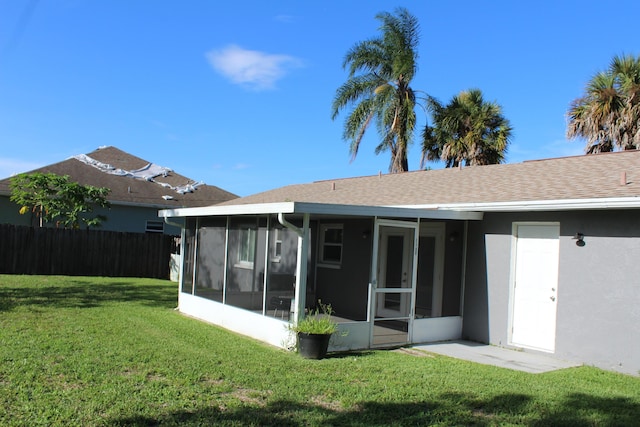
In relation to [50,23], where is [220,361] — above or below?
below

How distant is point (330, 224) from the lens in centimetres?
1258

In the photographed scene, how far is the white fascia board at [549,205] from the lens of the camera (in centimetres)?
755

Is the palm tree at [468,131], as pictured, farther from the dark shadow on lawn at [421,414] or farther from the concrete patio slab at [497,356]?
the dark shadow on lawn at [421,414]

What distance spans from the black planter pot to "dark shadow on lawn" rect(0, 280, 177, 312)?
6239 mm

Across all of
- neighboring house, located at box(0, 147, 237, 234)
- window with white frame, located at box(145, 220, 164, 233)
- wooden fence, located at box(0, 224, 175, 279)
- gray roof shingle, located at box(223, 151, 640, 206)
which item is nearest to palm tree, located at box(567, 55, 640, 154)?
gray roof shingle, located at box(223, 151, 640, 206)

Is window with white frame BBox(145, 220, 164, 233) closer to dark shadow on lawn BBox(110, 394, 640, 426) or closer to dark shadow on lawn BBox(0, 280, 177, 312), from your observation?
dark shadow on lawn BBox(0, 280, 177, 312)

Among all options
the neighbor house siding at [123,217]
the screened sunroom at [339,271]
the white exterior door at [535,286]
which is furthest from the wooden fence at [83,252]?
the white exterior door at [535,286]

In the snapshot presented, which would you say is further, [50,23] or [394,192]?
[394,192]

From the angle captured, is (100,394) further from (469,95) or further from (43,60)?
(469,95)

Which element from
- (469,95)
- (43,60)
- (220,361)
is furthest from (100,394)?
(469,95)

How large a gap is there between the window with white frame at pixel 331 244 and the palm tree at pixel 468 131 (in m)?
12.6

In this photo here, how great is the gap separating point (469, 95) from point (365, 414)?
2193cm

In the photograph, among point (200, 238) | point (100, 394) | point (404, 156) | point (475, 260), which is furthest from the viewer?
point (404, 156)

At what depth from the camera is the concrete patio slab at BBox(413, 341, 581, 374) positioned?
8.08 m
